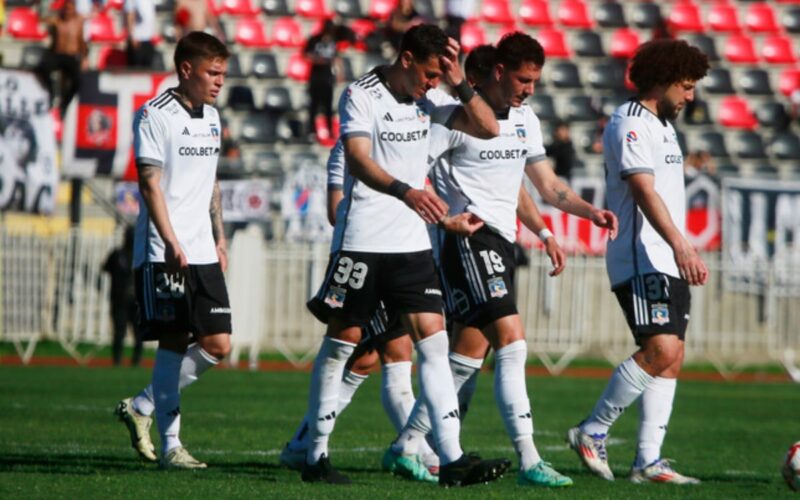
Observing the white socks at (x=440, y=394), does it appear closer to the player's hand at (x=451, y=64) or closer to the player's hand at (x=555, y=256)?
the player's hand at (x=555, y=256)

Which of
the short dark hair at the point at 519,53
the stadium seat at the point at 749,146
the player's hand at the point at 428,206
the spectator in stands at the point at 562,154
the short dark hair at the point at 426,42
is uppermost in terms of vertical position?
the stadium seat at the point at 749,146

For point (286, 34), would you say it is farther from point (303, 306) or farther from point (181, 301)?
point (181, 301)

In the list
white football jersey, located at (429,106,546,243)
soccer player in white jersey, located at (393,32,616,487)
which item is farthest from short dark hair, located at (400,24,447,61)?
white football jersey, located at (429,106,546,243)

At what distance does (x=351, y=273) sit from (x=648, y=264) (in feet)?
5.90

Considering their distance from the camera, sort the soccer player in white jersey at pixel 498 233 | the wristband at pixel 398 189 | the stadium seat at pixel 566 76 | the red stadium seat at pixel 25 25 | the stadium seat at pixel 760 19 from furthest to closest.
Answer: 1. the stadium seat at pixel 760 19
2. the stadium seat at pixel 566 76
3. the red stadium seat at pixel 25 25
4. the soccer player in white jersey at pixel 498 233
5. the wristband at pixel 398 189

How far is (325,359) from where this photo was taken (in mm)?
7688

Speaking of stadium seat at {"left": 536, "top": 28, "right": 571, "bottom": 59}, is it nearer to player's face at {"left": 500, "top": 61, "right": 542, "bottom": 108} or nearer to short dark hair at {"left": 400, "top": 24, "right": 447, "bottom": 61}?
player's face at {"left": 500, "top": 61, "right": 542, "bottom": 108}

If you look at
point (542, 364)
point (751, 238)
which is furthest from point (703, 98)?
point (542, 364)

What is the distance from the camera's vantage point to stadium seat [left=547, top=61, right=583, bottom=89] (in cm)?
2739

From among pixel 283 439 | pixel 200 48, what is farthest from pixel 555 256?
pixel 283 439

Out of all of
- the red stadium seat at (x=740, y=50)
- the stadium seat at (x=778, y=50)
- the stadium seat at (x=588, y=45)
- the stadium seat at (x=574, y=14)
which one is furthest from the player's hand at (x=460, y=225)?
the stadium seat at (x=778, y=50)

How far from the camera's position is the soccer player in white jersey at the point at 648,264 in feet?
26.9

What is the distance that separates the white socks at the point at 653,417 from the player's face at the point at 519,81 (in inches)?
69.7

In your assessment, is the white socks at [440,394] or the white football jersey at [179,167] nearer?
the white socks at [440,394]
